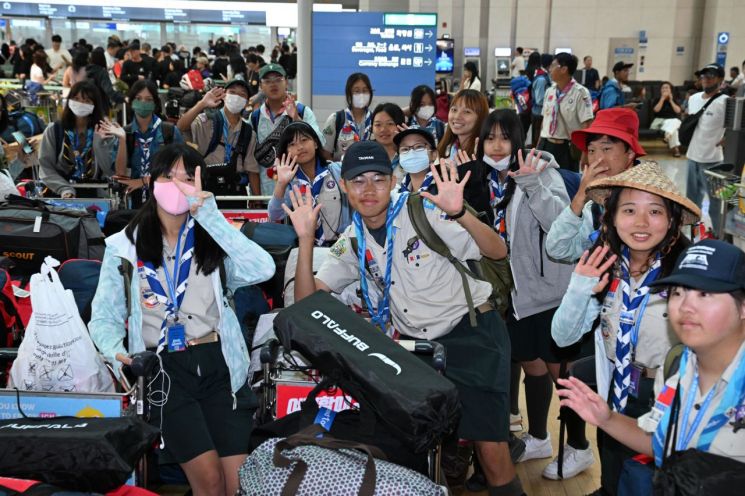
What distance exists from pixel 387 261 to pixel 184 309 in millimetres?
902

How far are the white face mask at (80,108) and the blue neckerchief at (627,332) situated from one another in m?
4.86

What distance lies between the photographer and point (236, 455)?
3.43 meters

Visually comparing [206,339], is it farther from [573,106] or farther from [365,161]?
[573,106]

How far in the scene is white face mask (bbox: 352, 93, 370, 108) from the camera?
24.1 feet

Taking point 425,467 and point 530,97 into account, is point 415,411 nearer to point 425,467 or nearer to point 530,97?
point 425,467

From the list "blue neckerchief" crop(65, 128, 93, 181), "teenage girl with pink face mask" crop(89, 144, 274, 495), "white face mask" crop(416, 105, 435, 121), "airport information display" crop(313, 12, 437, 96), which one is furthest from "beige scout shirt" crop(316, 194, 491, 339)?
"airport information display" crop(313, 12, 437, 96)

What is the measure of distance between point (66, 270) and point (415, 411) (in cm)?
261

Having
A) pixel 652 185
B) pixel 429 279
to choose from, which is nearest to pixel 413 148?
pixel 429 279

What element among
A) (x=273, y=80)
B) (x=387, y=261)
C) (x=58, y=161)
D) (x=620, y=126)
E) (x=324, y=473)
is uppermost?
(x=273, y=80)

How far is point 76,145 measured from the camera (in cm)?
656

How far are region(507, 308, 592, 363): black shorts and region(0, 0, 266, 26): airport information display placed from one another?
29.7 metres

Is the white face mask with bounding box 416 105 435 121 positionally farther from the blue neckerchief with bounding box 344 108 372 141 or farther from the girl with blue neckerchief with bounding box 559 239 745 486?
the girl with blue neckerchief with bounding box 559 239 745 486

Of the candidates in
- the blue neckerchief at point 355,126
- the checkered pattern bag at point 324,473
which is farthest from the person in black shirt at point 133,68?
the checkered pattern bag at point 324,473

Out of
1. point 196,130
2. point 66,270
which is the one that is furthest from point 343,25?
point 66,270
